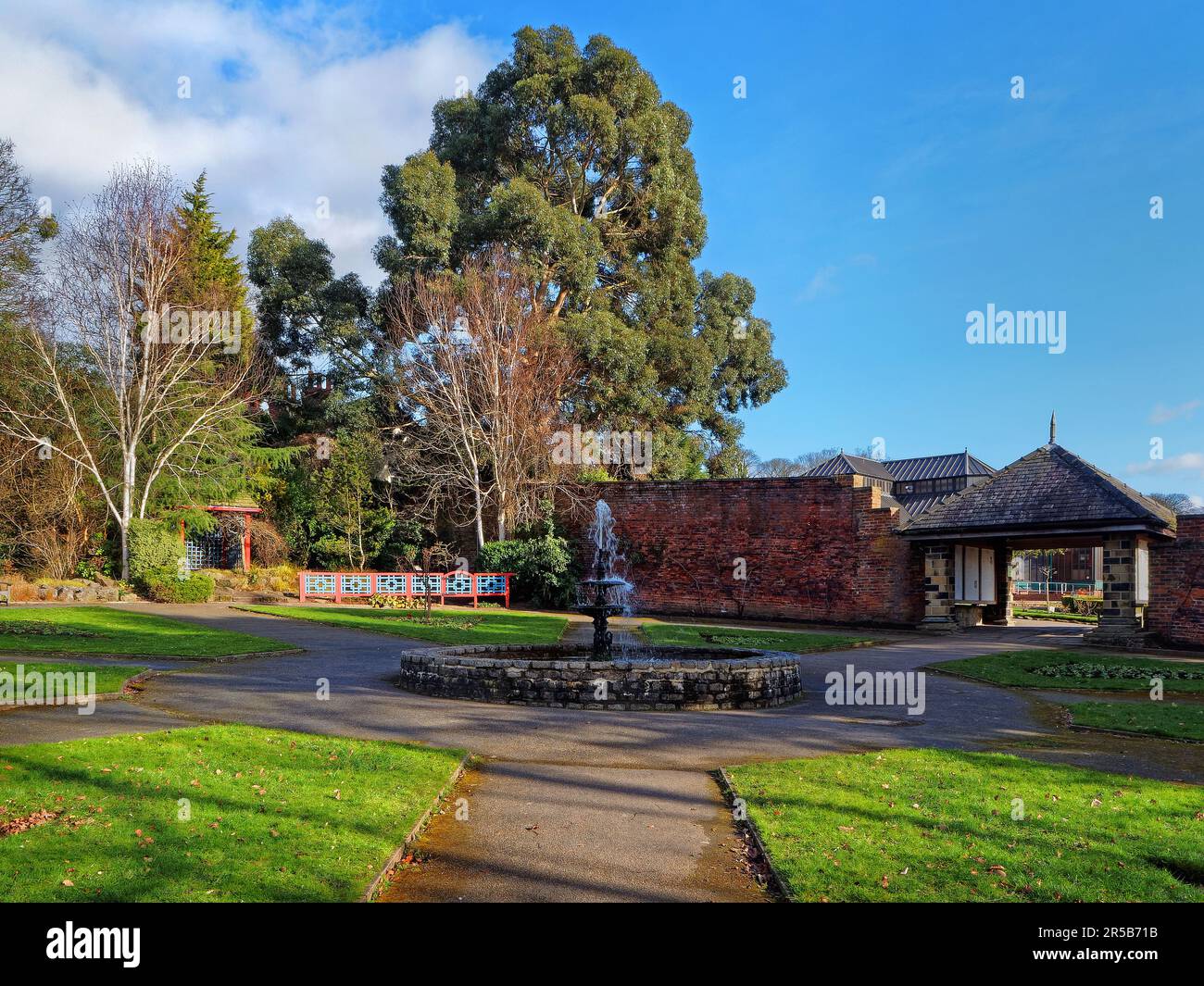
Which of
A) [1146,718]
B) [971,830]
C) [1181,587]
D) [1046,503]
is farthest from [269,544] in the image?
[971,830]

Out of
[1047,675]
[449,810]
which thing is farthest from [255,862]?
[1047,675]

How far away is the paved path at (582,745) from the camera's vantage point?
5168 millimetres

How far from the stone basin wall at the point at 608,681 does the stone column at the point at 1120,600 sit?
41.5 feet

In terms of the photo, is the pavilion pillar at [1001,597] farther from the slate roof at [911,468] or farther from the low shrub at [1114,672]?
the slate roof at [911,468]

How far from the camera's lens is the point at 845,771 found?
7504 millimetres

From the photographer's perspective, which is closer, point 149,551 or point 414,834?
point 414,834

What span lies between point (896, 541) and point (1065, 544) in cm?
544

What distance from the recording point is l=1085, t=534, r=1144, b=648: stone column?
791 inches

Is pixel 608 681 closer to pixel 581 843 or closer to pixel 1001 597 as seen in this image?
pixel 581 843

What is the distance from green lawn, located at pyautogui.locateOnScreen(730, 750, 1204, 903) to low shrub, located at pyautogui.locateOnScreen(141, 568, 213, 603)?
2227 cm

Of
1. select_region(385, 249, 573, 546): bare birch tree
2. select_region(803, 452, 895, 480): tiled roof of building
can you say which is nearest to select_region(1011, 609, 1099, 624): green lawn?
select_region(803, 452, 895, 480): tiled roof of building

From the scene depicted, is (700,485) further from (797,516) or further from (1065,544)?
(1065,544)

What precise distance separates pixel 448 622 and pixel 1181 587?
700 inches

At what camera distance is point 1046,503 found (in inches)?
867
